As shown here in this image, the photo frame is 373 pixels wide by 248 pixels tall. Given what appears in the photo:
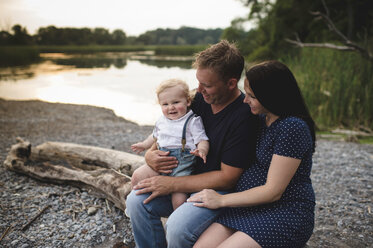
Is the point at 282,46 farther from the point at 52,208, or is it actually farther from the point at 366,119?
the point at 52,208

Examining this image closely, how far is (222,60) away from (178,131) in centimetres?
70

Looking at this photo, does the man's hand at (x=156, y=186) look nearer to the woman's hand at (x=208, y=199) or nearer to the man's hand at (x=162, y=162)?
the man's hand at (x=162, y=162)

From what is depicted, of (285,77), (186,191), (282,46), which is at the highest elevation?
(282,46)

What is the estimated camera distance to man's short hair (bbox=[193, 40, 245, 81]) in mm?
1911

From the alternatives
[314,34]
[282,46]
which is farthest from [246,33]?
[314,34]

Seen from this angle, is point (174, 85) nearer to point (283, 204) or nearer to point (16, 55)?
point (283, 204)

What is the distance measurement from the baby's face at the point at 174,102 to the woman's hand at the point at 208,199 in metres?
0.72

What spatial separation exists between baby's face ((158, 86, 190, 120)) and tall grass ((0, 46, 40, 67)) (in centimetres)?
3150

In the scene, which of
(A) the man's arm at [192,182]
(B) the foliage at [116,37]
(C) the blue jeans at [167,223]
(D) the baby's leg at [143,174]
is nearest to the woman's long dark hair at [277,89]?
(A) the man's arm at [192,182]

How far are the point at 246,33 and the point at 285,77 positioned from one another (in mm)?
44656

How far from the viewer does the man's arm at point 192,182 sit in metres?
1.90

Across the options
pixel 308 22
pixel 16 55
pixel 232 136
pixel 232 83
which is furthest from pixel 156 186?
pixel 16 55

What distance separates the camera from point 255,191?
1664 mm

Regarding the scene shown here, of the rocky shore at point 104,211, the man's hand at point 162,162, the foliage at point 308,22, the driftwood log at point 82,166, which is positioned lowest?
the rocky shore at point 104,211
